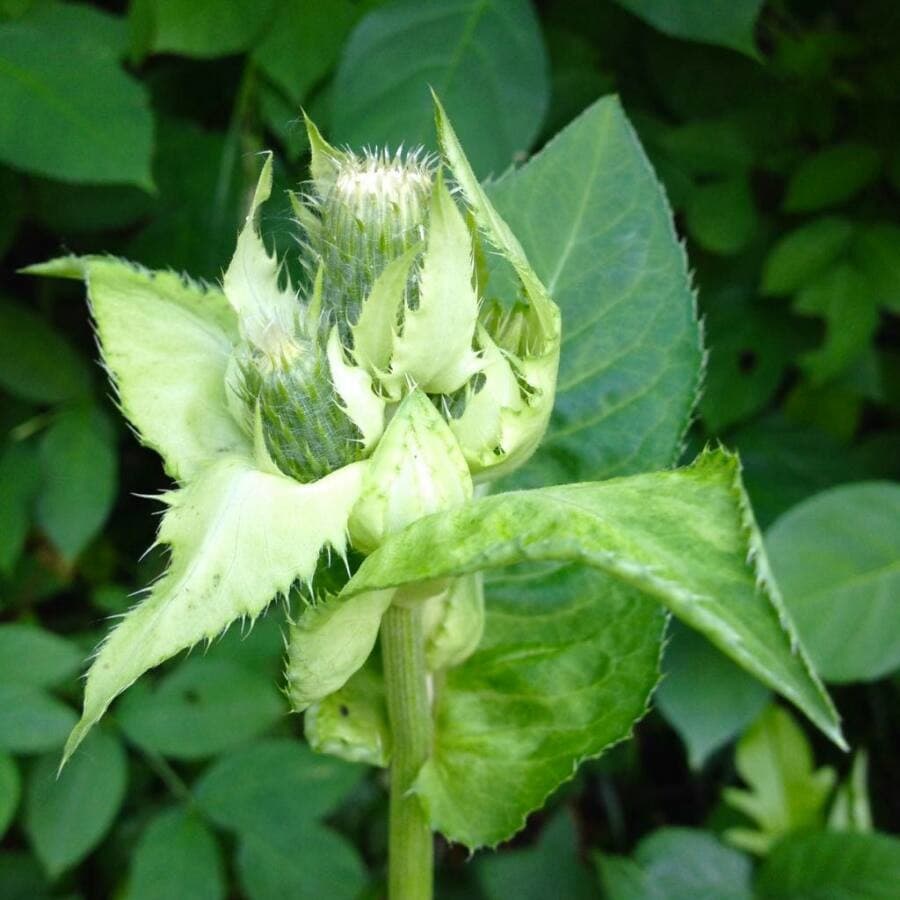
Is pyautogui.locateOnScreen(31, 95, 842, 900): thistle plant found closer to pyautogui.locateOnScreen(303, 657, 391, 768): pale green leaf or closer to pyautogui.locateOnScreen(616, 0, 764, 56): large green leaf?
pyautogui.locateOnScreen(303, 657, 391, 768): pale green leaf

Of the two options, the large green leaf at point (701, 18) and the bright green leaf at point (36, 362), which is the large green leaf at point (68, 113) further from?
the large green leaf at point (701, 18)

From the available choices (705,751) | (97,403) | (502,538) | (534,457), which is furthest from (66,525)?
(502,538)

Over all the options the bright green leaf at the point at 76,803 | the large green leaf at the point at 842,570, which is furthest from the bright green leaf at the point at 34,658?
the large green leaf at the point at 842,570

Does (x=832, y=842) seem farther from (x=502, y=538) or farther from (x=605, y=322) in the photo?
(x=502, y=538)

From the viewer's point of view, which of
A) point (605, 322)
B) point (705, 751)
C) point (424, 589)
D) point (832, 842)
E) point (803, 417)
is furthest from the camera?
point (803, 417)

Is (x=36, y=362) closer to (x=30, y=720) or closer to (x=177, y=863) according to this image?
(x=30, y=720)

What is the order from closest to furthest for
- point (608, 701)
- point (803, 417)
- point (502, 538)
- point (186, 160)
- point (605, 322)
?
point (502, 538), point (608, 701), point (605, 322), point (186, 160), point (803, 417)
